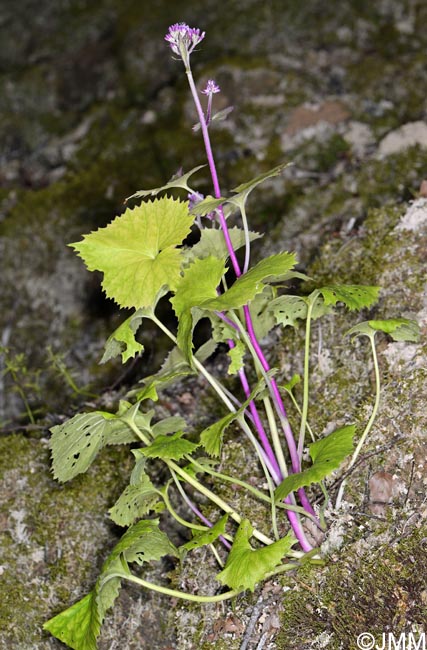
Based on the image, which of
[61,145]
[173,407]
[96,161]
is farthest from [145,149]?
[173,407]

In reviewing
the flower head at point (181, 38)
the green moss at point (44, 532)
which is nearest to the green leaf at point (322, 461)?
the green moss at point (44, 532)

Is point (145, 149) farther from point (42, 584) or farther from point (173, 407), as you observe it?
point (42, 584)

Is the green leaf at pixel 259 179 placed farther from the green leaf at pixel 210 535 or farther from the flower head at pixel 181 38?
the green leaf at pixel 210 535

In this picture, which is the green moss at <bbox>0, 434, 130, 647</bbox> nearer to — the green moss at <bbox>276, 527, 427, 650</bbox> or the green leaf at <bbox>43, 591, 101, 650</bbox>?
the green leaf at <bbox>43, 591, 101, 650</bbox>

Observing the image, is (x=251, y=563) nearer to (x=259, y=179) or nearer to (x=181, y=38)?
(x=259, y=179)

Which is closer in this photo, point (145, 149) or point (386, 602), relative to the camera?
point (386, 602)

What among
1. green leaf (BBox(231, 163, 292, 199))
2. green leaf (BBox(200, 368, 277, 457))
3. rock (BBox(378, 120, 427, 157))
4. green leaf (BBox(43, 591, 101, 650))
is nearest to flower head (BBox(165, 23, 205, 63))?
green leaf (BBox(231, 163, 292, 199))
